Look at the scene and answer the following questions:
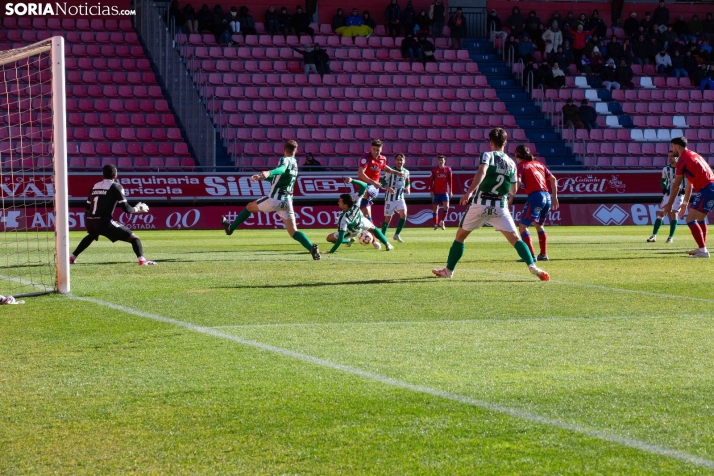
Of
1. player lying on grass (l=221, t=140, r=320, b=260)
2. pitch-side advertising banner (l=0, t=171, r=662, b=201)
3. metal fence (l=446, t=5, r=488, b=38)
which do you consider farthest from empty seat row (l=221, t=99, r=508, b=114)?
player lying on grass (l=221, t=140, r=320, b=260)

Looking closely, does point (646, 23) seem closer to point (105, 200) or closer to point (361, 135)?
point (361, 135)

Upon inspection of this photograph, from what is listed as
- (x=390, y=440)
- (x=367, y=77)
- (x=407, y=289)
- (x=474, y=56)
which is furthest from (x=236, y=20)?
(x=390, y=440)

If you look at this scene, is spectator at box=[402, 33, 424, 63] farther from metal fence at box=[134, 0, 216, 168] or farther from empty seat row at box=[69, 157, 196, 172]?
empty seat row at box=[69, 157, 196, 172]

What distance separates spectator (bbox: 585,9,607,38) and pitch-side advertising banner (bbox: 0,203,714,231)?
389 inches

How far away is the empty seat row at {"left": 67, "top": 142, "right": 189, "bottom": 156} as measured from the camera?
33062 mm

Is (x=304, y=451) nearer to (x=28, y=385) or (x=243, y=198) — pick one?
(x=28, y=385)

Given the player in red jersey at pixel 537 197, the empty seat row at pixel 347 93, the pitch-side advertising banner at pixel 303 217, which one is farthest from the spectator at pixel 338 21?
the player in red jersey at pixel 537 197

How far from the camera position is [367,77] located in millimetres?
37938

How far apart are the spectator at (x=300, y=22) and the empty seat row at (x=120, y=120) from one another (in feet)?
21.2

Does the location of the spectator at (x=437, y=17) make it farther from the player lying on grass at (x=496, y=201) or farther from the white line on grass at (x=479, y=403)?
the white line on grass at (x=479, y=403)

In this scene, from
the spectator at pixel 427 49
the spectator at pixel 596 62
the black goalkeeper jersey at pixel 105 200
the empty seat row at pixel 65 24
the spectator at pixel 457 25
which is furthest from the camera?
the spectator at pixel 596 62

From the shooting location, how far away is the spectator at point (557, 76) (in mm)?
38531

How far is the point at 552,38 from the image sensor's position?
40.0 m

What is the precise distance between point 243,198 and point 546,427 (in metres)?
26.7
